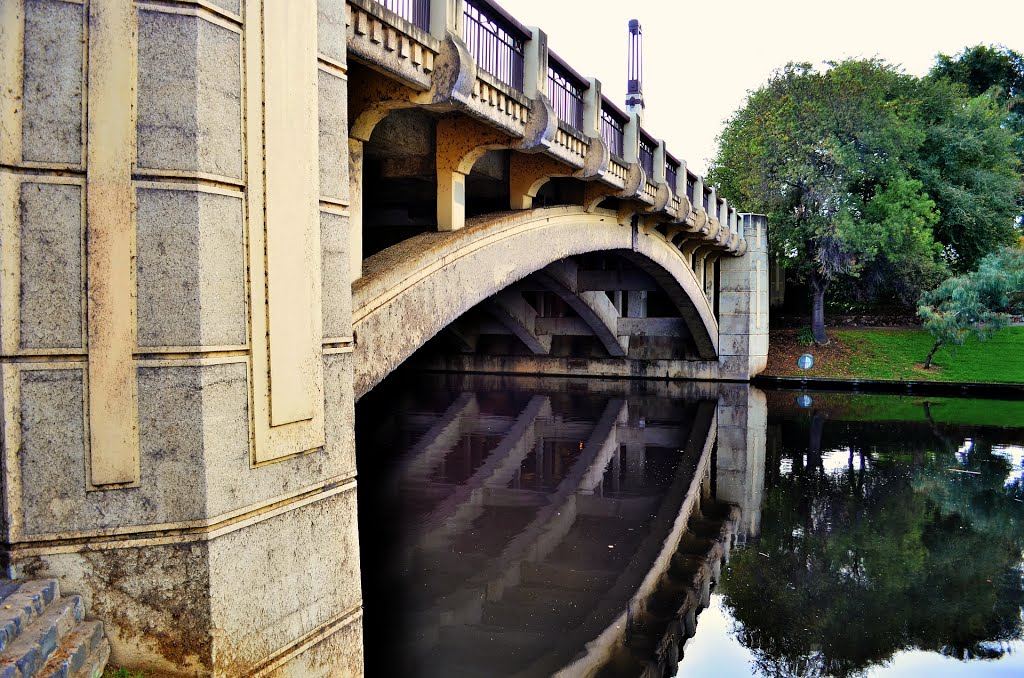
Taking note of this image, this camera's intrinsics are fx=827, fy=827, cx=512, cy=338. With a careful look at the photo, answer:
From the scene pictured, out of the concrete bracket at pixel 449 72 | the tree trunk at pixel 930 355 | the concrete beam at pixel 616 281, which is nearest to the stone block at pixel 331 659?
the concrete bracket at pixel 449 72

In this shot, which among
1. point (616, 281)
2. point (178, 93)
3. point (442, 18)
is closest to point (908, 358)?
point (616, 281)

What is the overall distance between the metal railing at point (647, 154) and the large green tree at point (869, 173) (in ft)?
44.4

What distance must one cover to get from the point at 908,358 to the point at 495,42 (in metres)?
23.0

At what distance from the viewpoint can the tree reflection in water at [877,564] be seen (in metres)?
6.40

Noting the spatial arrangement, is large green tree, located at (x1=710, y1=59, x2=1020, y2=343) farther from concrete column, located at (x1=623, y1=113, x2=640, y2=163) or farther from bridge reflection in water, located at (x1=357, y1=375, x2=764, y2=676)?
concrete column, located at (x1=623, y1=113, x2=640, y2=163)

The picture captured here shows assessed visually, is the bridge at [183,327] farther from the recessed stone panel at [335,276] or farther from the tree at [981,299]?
the tree at [981,299]

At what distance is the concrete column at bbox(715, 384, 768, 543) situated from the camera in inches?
416

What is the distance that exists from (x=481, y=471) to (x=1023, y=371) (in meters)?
20.3

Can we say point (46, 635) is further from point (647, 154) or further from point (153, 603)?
point (647, 154)

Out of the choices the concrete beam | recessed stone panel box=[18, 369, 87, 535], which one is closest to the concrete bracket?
recessed stone panel box=[18, 369, 87, 535]

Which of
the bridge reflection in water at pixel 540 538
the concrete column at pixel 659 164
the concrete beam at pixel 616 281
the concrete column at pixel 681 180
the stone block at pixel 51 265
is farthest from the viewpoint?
the concrete beam at pixel 616 281

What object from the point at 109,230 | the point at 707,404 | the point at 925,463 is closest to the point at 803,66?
the point at 707,404

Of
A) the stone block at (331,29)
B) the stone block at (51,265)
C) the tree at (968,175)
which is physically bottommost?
the stone block at (51,265)

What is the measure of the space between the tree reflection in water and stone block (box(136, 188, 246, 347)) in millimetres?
4585
